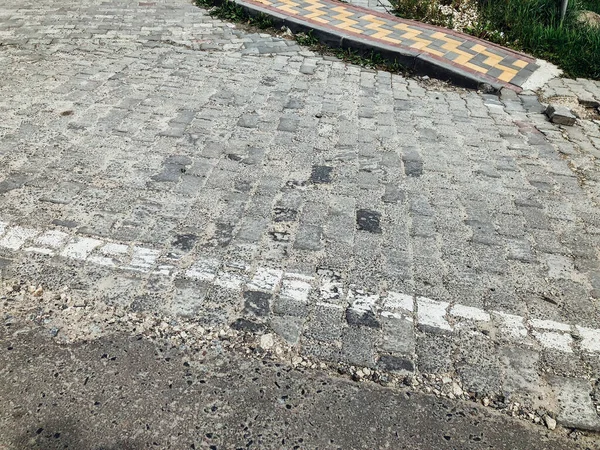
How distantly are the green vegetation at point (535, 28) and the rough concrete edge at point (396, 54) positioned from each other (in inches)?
52.7

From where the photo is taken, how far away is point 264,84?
5.84m

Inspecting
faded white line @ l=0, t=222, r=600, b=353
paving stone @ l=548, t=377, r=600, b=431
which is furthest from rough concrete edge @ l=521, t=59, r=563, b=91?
paving stone @ l=548, t=377, r=600, b=431

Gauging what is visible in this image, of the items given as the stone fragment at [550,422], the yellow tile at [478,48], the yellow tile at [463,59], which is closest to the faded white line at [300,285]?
the stone fragment at [550,422]

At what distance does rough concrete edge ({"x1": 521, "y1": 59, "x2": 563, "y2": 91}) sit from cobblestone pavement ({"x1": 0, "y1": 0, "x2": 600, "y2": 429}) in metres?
0.37

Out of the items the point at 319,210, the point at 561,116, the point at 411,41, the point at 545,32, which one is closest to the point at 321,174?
the point at 319,210

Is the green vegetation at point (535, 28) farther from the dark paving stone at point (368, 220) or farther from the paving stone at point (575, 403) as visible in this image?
the paving stone at point (575, 403)

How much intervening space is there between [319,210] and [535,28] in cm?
518

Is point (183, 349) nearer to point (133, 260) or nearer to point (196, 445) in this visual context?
point (196, 445)

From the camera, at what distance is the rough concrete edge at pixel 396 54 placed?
618 centimetres

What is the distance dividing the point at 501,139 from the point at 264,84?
246 cm

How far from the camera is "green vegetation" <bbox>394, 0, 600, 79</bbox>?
22.2ft

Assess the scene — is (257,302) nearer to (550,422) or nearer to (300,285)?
(300,285)

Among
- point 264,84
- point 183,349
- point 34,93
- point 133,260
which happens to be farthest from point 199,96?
point 183,349

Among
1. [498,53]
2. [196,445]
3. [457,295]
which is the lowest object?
[196,445]
